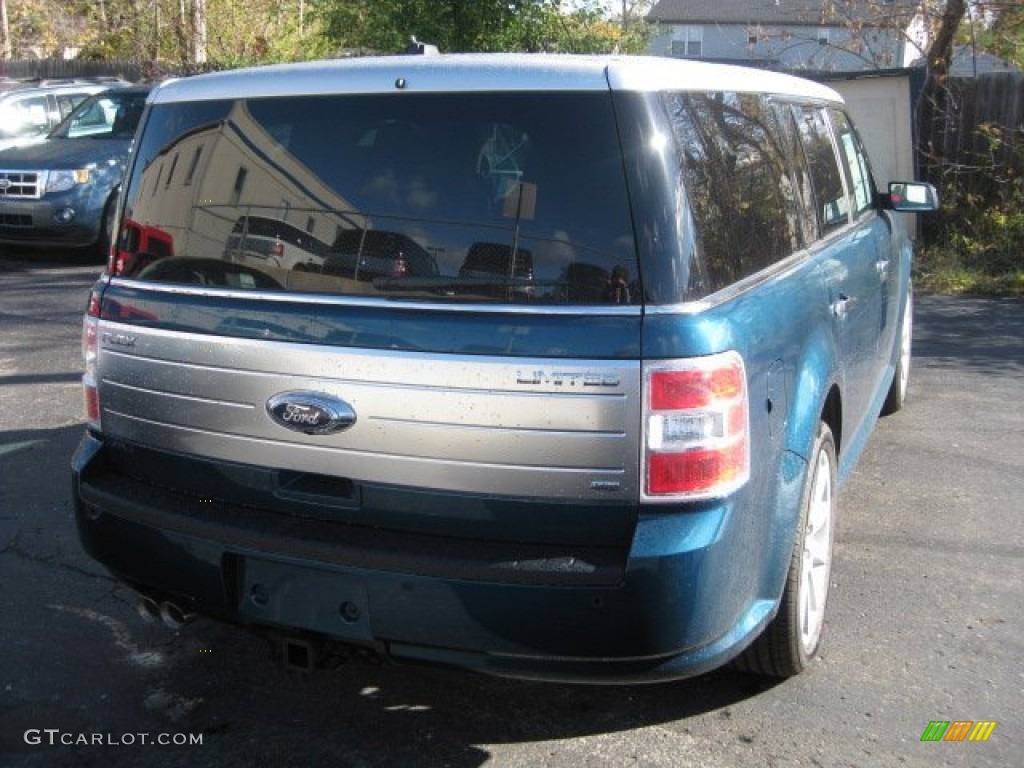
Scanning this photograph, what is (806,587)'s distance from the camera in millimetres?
3625

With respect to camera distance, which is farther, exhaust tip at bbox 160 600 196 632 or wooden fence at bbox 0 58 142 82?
wooden fence at bbox 0 58 142 82

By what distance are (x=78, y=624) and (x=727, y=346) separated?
2.66 metres

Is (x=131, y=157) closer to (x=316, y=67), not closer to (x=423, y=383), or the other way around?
(x=316, y=67)

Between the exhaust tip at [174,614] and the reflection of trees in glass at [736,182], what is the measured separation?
181 centimetres

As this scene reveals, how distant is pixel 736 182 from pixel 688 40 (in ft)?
140

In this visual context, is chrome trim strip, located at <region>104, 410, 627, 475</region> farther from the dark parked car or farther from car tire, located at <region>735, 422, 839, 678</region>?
the dark parked car

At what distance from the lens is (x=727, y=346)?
9.44ft

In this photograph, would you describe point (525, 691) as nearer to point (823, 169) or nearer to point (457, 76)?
point (457, 76)

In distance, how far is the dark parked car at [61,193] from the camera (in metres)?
11.7

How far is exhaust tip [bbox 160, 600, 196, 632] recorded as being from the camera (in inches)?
134

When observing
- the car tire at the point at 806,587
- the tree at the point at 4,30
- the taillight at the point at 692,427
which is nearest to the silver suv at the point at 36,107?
the car tire at the point at 806,587

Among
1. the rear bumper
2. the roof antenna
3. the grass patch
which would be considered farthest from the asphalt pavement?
the grass patch

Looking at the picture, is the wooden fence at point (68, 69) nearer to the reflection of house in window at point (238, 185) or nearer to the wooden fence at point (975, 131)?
the wooden fence at point (975, 131)

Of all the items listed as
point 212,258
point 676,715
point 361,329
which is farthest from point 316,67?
point 676,715
